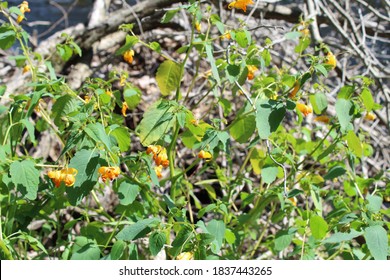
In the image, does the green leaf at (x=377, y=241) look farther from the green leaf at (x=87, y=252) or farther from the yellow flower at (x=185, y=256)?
the green leaf at (x=87, y=252)

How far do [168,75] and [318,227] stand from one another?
0.66 m

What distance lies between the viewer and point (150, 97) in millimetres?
3377

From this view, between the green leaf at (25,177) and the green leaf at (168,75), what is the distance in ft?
1.78

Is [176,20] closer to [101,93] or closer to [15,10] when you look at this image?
[15,10]

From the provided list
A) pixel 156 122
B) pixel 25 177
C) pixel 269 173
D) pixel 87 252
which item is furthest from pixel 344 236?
pixel 25 177

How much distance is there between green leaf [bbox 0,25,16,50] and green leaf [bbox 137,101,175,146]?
1.86 ft

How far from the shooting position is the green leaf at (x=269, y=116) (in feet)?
5.30

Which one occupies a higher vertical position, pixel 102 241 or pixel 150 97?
pixel 102 241

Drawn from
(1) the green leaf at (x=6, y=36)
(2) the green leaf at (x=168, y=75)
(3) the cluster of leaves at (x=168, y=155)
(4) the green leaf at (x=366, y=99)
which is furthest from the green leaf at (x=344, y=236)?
(1) the green leaf at (x=6, y=36)

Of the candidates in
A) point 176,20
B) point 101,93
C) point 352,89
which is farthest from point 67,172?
point 176,20

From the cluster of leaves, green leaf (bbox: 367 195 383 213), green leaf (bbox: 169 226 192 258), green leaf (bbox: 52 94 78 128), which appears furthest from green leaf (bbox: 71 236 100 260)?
green leaf (bbox: 367 195 383 213)

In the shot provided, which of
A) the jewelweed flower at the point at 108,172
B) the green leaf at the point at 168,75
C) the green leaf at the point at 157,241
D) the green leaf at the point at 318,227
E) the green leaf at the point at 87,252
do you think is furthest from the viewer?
the green leaf at the point at 168,75
